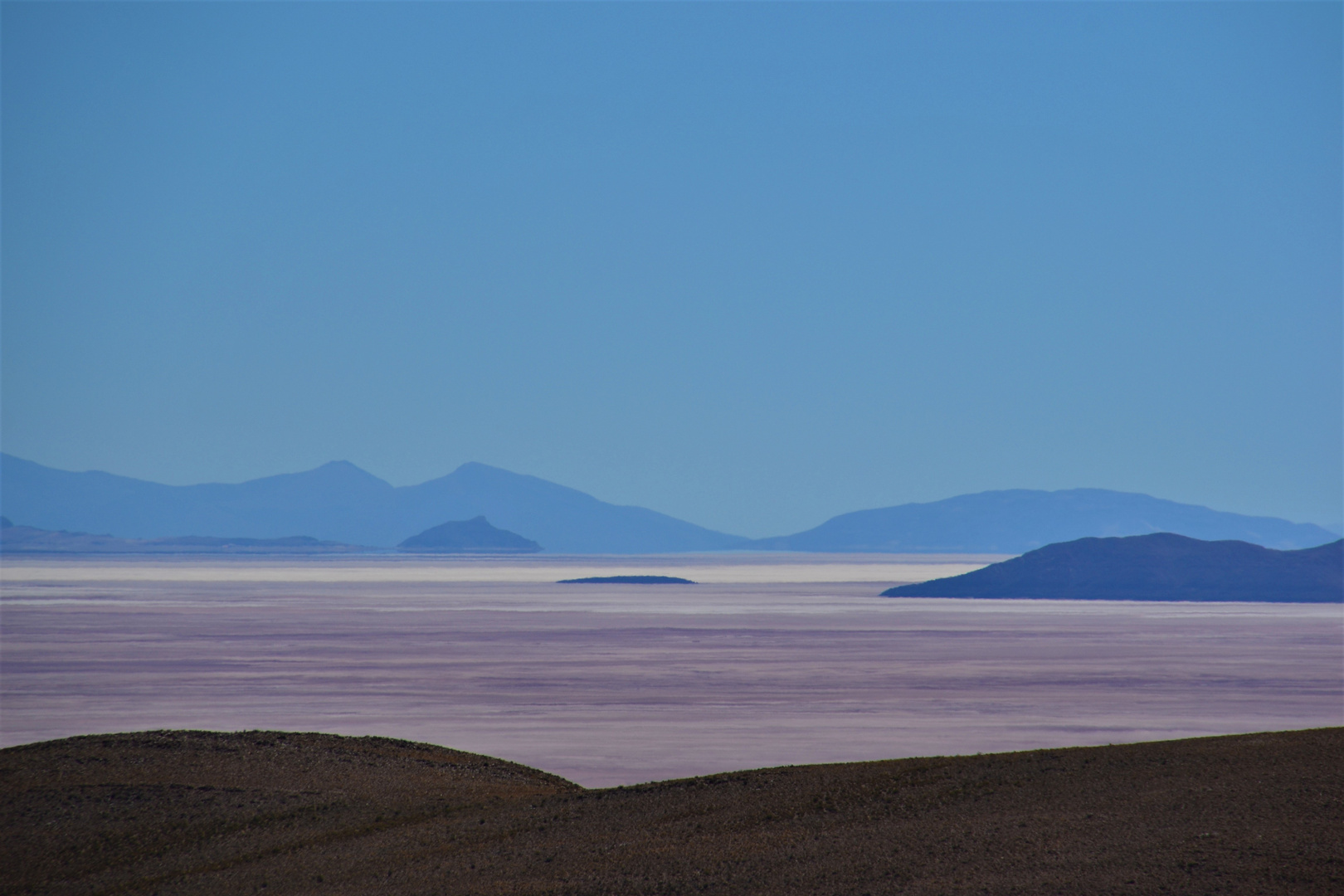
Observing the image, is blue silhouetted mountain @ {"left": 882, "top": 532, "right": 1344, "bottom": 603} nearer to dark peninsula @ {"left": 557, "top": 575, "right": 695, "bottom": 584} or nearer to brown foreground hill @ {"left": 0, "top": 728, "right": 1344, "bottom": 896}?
dark peninsula @ {"left": 557, "top": 575, "right": 695, "bottom": 584}

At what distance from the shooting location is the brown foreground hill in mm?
10383

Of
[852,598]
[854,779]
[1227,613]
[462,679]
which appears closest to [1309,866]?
[854,779]

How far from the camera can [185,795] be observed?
1461 centimetres

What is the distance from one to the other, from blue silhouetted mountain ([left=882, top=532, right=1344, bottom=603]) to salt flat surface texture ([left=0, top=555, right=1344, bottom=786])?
41.9ft

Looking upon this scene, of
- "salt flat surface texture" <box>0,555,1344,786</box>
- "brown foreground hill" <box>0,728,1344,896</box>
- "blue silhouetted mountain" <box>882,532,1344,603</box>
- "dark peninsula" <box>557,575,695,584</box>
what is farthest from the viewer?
"dark peninsula" <box>557,575,695,584</box>

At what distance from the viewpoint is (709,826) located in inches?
488

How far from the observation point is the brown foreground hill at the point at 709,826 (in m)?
10.4

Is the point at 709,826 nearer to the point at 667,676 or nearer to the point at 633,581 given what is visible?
the point at 667,676

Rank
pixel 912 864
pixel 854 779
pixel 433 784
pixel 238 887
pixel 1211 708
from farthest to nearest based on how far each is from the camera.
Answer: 1. pixel 1211 708
2. pixel 433 784
3. pixel 854 779
4. pixel 238 887
5. pixel 912 864

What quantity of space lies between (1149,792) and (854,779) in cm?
311

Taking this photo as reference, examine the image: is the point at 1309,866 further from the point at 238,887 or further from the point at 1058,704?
the point at 1058,704

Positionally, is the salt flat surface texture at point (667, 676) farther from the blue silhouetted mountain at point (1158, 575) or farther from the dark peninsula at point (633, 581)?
the dark peninsula at point (633, 581)

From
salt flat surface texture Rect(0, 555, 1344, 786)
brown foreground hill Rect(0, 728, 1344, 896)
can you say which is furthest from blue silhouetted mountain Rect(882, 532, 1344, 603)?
brown foreground hill Rect(0, 728, 1344, 896)

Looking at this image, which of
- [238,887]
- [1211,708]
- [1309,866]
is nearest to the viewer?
[1309,866]
